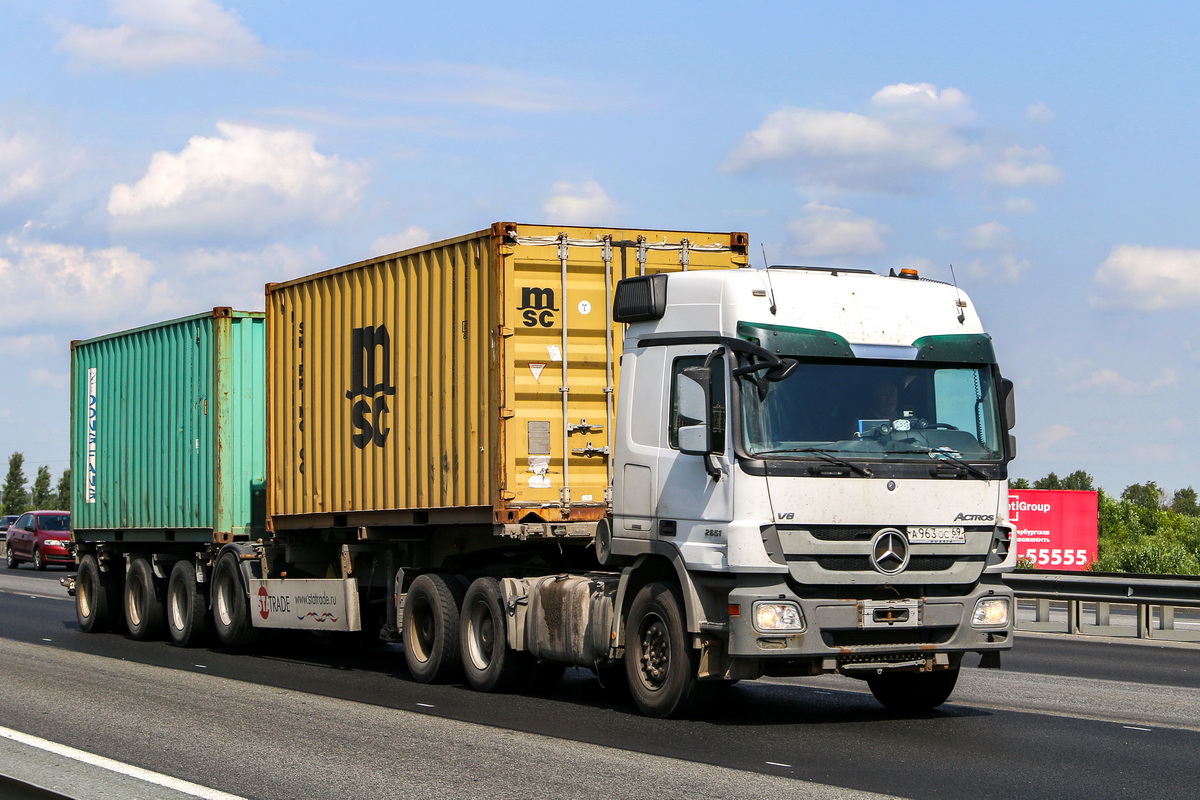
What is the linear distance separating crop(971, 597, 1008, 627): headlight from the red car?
3762 centimetres

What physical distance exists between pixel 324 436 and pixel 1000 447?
7.79m

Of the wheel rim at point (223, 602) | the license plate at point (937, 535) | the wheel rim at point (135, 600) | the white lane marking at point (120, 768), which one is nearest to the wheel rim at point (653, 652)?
the license plate at point (937, 535)

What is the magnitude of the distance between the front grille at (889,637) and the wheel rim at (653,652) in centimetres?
125

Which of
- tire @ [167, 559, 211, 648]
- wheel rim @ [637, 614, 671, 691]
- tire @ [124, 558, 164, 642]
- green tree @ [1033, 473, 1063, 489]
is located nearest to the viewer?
wheel rim @ [637, 614, 671, 691]

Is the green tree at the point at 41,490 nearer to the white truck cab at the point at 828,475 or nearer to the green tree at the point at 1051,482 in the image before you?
the green tree at the point at 1051,482

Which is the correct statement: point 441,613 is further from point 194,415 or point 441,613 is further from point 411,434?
point 194,415

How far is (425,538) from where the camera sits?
1483 cm

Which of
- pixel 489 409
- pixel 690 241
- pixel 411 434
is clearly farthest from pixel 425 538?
pixel 690 241

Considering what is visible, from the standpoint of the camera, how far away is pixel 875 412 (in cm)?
1076

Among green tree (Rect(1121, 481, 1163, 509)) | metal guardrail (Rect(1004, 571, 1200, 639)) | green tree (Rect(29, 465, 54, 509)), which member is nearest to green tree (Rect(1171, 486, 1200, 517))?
green tree (Rect(1121, 481, 1163, 509))

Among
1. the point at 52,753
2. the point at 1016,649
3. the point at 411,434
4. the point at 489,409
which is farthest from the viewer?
the point at 1016,649

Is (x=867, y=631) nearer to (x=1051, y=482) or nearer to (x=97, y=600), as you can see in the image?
(x=97, y=600)

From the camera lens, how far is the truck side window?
10.5 meters

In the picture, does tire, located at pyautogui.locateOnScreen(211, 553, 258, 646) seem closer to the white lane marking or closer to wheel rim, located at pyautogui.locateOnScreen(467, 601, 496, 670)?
wheel rim, located at pyautogui.locateOnScreen(467, 601, 496, 670)
